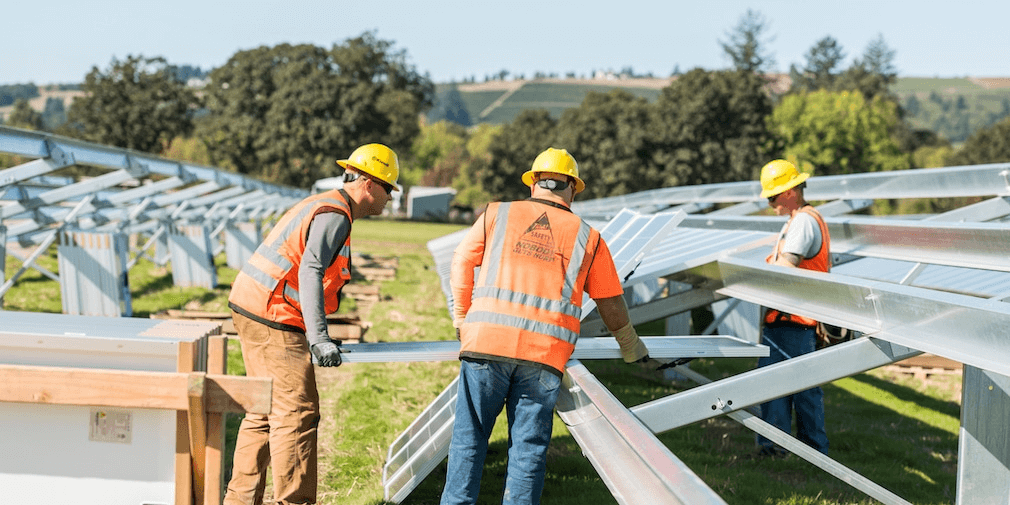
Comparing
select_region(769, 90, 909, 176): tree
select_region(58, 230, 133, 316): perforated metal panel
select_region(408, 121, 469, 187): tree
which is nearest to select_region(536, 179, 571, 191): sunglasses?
select_region(58, 230, 133, 316): perforated metal panel

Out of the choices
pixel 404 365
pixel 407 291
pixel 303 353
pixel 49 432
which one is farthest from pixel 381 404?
pixel 407 291

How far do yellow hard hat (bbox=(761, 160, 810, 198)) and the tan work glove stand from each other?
2.61 m

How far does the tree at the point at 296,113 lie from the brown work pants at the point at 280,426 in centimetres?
4508

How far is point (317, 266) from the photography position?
13.7 ft

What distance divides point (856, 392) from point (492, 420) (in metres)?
7.11

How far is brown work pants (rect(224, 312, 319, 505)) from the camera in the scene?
14.0 feet

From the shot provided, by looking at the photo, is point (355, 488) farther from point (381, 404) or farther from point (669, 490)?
point (669, 490)

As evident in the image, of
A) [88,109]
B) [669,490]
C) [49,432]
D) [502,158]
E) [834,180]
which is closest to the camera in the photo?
[669,490]

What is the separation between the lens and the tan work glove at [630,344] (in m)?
4.14

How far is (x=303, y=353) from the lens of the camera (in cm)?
439

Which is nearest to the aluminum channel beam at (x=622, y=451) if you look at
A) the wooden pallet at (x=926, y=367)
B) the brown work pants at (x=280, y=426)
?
the brown work pants at (x=280, y=426)

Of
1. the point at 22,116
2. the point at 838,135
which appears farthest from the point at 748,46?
the point at 22,116

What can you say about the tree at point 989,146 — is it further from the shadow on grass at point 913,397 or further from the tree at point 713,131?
the shadow on grass at point 913,397

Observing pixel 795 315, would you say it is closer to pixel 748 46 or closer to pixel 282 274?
pixel 282 274
